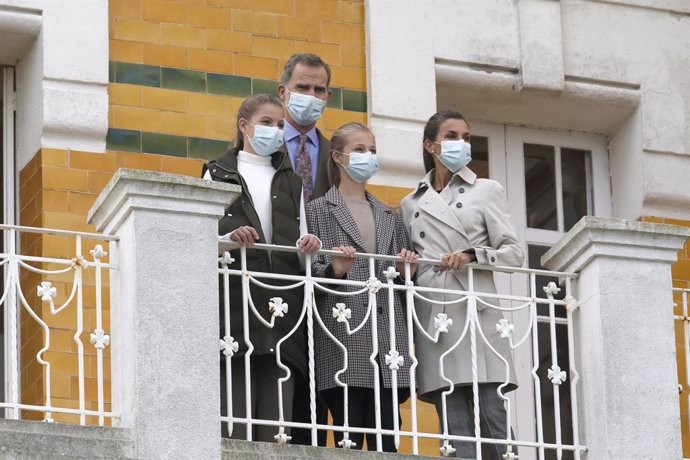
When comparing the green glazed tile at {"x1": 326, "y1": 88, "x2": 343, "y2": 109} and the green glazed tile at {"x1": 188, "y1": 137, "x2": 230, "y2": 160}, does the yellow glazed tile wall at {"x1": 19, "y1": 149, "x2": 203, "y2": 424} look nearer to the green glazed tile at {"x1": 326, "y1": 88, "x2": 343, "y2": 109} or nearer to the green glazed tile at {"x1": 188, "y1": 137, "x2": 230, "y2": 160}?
the green glazed tile at {"x1": 188, "y1": 137, "x2": 230, "y2": 160}

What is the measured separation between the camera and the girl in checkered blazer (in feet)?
35.0

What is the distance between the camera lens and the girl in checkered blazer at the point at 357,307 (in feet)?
35.0

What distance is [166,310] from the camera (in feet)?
33.2

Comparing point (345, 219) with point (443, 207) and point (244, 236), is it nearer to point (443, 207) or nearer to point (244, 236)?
point (443, 207)


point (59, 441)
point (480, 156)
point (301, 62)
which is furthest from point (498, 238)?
point (480, 156)

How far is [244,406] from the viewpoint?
10578mm

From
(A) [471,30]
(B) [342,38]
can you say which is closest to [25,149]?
(B) [342,38]

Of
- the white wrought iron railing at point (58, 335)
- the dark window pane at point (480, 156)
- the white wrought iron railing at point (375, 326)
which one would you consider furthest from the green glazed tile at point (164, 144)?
the white wrought iron railing at point (375, 326)

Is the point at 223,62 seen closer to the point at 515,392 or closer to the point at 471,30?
the point at 471,30

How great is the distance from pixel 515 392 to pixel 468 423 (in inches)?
99.0

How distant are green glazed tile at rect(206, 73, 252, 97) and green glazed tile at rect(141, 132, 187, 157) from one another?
41cm

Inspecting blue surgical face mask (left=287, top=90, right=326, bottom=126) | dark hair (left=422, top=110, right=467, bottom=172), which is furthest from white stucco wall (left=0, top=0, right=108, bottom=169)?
dark hair (left=422, top=110, right=467, bottom=172)

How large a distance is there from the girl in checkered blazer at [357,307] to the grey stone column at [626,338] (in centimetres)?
94

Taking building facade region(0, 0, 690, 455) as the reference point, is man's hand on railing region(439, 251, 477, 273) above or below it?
below
